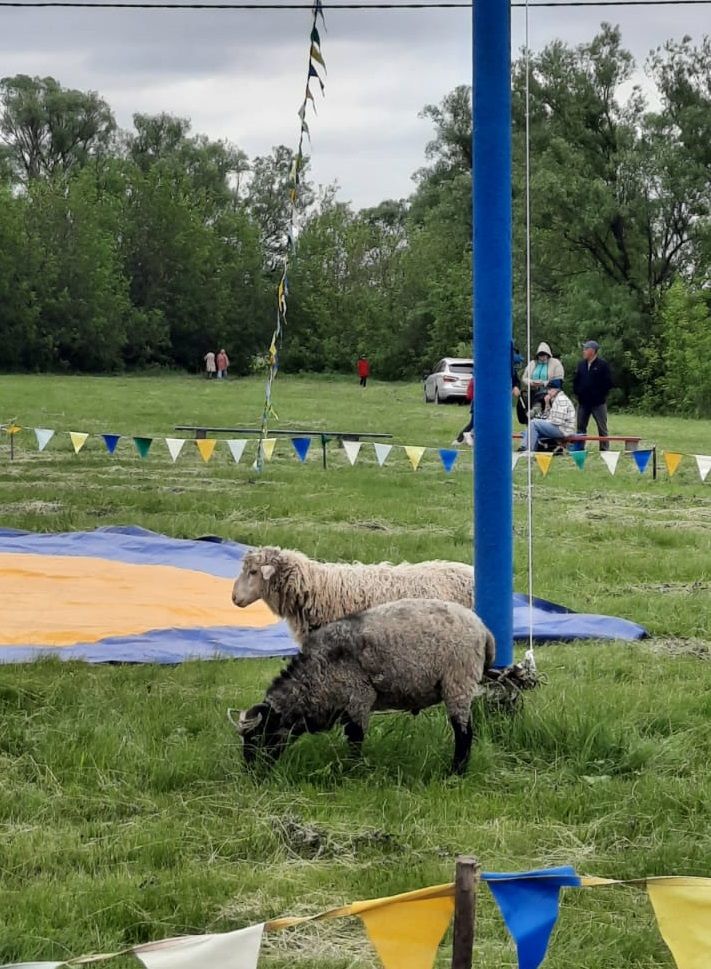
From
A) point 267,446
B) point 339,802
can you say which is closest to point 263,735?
point 339,802

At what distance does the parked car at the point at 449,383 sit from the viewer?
35.8 metres

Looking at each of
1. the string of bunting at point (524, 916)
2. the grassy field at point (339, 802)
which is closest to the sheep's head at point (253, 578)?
the grassy field at point (339, 802)

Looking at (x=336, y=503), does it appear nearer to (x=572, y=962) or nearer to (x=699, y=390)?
(x=572, y=962)

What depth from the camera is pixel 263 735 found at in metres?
5.12

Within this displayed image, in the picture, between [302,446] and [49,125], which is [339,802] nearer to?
[302,446]

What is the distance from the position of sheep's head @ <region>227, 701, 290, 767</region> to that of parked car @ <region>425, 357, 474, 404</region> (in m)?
30.6

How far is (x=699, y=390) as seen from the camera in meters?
37.0

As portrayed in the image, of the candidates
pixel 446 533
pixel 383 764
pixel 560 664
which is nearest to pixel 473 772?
pixel 383 764

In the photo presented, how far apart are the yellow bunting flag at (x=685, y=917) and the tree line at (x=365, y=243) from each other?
1390 inches

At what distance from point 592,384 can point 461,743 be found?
46.8 feet

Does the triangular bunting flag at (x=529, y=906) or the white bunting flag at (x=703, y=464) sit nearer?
the triangular bunting flag at (x=529, y=906)

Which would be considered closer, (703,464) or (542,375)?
(703,464)

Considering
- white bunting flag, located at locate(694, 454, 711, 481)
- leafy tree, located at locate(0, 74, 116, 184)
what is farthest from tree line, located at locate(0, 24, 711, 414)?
white bunting flag, located at locate(694, 454, 711, 481)

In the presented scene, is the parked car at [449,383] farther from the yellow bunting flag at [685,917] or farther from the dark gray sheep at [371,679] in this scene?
the yellow bunting flag at [685,917]
